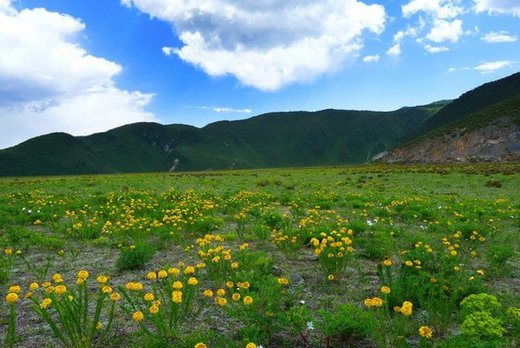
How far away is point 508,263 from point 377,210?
24.3 ft

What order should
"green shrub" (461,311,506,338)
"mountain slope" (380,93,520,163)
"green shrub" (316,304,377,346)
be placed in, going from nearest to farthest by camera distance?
"green shrub" (461,311,506,338), "green shrub" (316,304,377,346), "mountain slope" (380,93,520,163)

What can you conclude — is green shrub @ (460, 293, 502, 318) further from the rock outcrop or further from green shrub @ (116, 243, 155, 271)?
the rock outcrop

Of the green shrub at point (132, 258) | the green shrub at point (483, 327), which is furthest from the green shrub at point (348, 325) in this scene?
the green shrub at point (132, 258)

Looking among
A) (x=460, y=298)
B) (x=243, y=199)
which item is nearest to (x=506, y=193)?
(x=243, y=199)

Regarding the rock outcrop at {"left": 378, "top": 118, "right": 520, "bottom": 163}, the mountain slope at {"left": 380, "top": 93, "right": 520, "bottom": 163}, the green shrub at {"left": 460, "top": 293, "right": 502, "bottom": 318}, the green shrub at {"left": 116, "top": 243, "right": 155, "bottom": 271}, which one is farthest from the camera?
the mountain slope at {"left": 380, "top": 93, "right": 520, "bottom": 163}

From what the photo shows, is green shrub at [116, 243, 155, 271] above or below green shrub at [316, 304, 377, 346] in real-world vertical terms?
above

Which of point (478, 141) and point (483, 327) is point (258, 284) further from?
point (478, 141)

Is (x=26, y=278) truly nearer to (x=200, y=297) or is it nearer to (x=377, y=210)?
(x=200, y=297)

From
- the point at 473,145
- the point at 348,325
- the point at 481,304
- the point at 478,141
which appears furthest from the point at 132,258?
the point at 478,141

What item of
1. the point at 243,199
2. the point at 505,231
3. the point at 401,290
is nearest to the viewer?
the point at 401,290

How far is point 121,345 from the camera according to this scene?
5.71 m

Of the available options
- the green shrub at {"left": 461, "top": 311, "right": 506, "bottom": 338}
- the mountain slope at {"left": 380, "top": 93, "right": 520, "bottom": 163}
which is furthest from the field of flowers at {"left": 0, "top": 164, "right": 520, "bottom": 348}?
the mountain slope at {"left": 380, "top": 93, "right": 520, "bottom": 163}

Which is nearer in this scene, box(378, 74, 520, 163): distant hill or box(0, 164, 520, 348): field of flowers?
box(0, 164, 520, 348): field of flowers

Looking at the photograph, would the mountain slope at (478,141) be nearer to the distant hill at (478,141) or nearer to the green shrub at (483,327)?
the distant hill at (478,141)
